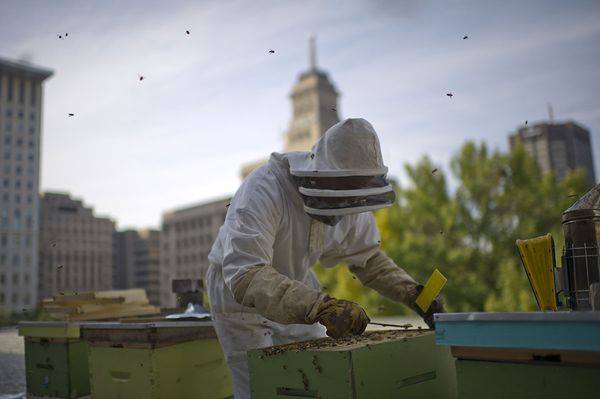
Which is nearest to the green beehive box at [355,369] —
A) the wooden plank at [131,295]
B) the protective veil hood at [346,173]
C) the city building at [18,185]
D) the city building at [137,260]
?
the protective veil hood at [346,173]

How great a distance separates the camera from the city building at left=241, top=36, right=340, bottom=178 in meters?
124

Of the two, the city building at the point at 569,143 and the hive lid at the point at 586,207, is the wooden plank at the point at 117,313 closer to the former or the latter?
the hive lid at the point at 586,207

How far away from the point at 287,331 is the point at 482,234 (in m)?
21.8

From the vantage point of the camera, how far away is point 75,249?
7662cm

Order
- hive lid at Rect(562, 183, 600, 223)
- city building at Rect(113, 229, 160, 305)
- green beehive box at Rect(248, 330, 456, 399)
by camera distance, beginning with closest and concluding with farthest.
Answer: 1. green beehive box at Rect(248, 330, 456, 399)
2. hive lid at Rect(562, 183, 600, 223)
3. city building at Rect(113, 229, 160, 305)

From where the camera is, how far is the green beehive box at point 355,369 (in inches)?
68.6

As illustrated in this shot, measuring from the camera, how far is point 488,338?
4.66 feet

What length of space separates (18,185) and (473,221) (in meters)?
72.6

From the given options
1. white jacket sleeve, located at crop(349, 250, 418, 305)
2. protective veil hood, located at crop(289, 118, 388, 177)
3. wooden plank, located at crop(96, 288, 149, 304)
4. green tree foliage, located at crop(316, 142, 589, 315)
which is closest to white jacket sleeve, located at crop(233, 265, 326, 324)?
protective veil hood, located at crop(289, 118, 388, 177)

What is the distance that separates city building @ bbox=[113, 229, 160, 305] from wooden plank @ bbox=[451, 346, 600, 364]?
104 m

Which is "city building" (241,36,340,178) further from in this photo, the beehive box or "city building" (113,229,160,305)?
the beehive box

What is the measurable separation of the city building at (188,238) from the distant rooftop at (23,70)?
37.8m

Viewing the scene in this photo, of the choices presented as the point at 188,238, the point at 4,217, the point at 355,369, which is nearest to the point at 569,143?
the point at 355,369

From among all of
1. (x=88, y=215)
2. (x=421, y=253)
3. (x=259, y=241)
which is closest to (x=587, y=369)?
(x=259, y=241)
